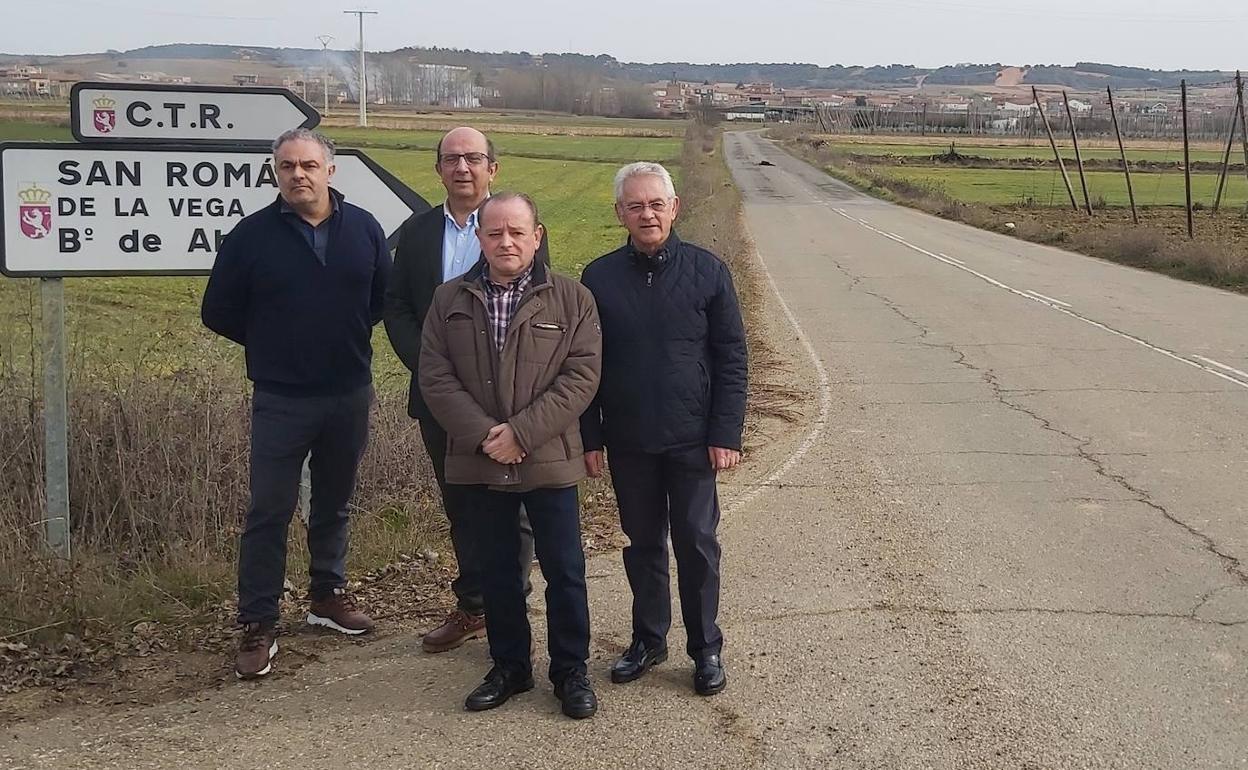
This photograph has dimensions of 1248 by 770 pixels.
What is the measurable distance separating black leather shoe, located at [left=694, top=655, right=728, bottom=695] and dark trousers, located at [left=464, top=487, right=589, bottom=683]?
1.37 feet

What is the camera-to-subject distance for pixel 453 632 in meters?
4.55

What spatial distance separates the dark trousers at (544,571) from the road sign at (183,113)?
86.9 inches

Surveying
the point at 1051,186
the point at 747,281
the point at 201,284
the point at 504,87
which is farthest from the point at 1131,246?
the point at 504,87

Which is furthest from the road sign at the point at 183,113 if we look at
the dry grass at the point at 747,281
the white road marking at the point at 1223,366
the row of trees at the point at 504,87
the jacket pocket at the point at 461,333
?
the row of trees at the point at 504,87

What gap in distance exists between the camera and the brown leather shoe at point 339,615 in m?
4.69

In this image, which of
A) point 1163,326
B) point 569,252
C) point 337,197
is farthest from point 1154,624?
point 569,252

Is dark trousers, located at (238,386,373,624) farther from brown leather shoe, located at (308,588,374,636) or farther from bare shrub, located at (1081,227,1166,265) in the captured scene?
bare shrub, located at (1081,227,1166,265)

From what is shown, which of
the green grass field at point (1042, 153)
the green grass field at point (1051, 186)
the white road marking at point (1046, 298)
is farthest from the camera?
the green grass field at point (1042, 153)

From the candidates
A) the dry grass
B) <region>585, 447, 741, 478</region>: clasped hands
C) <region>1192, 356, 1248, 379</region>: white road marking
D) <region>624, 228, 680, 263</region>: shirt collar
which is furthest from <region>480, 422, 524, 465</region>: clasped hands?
<region>1192, 356, 1248, 379</region>: white road marking

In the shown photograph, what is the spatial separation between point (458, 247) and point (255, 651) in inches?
66.9

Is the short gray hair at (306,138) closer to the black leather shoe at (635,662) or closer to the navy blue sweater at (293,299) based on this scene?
the navy blue sweater at (293,299)

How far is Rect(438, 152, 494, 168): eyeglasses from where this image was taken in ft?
14.3

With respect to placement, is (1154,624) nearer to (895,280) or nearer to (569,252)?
(895,280)

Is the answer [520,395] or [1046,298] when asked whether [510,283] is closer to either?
[520,395]
